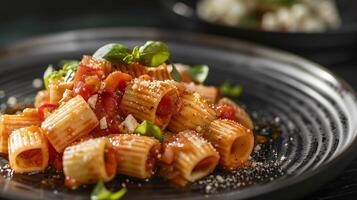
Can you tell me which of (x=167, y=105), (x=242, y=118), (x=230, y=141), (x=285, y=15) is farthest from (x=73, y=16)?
(x=230, y=141)

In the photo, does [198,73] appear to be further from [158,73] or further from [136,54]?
[136,54]

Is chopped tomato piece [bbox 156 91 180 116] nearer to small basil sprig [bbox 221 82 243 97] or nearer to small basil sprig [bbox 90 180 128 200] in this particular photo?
small basil sprig [bbox 90 180 128 200]

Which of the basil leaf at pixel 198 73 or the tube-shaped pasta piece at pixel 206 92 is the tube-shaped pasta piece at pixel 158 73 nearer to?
the tube-shaped pasta piece at pixel 206 92

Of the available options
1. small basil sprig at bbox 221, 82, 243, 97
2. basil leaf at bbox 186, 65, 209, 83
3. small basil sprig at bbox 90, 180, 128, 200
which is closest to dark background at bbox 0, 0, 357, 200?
small basil sprig at bbox 221, 82, 243, 97

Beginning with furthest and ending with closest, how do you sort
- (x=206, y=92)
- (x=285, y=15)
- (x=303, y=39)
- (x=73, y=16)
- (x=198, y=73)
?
(x=73, y=16) → (x=285, y=15) → (x=303, y=39) → (x=198, y=73) → (x=206, y=92)

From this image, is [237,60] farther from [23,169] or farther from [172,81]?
[23,169]

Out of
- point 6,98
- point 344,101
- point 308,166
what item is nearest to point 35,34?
point 6,98
